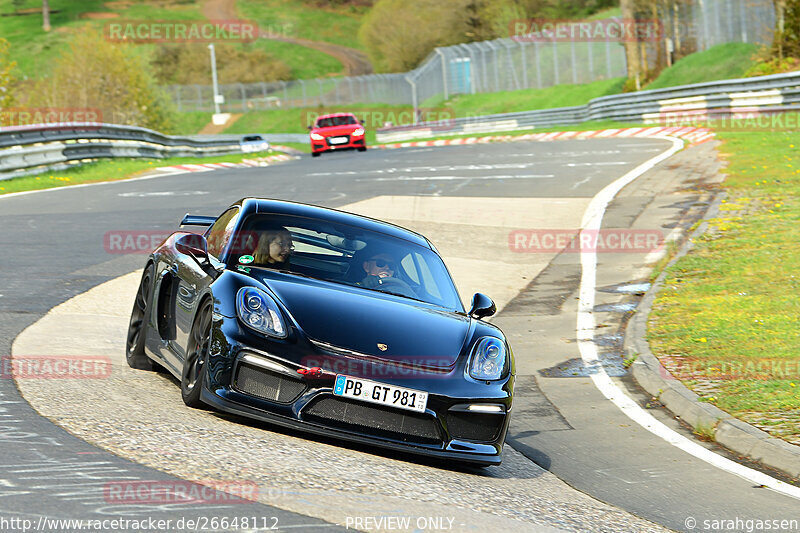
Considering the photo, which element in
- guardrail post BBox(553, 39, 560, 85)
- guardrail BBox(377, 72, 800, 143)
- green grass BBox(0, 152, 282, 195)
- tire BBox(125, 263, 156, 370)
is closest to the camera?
tire BBox(125, 263, 156, 370)

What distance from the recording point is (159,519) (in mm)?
4227

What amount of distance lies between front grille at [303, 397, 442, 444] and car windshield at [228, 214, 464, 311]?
4.33 feet

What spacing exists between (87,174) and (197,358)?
22.4 meters

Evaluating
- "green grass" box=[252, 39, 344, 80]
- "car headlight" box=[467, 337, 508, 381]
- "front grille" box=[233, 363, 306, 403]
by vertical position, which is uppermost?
"green grass" box=[252, 39, 344, 80]

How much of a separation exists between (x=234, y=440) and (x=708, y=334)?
5.73 meters

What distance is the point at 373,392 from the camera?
5.80m

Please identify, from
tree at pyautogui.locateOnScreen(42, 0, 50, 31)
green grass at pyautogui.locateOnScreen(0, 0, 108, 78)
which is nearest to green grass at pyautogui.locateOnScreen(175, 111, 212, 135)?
green grass at pyautogui.locateOnScreen(0, 0, 108, 78)

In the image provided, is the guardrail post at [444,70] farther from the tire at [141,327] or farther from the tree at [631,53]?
the tire at [141,327]

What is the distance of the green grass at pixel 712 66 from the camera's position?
141 ft

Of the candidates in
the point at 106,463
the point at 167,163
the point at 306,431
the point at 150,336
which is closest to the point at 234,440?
the point at 306,431

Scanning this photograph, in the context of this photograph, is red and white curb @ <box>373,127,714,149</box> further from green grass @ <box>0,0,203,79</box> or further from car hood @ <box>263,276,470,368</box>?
green grass @ <box>0,0,203,79</box>

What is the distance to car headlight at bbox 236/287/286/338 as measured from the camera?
5.97m

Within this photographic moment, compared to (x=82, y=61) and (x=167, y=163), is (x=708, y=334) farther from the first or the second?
(x=82, y=61)

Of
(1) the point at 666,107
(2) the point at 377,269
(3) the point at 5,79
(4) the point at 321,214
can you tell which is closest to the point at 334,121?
(1) the point at 666,107
